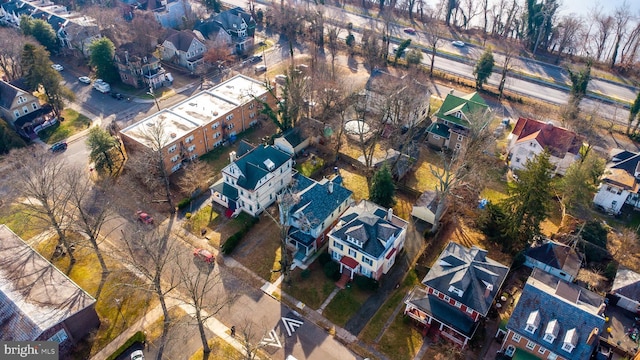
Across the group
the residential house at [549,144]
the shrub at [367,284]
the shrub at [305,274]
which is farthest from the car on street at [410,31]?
the shrub at [305,274]

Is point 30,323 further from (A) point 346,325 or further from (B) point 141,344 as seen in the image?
(A) point 346,325

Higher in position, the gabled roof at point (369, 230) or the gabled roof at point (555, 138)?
→ the gabled roof at point (555, 138)

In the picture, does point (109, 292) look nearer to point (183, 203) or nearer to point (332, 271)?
point (183, 203)

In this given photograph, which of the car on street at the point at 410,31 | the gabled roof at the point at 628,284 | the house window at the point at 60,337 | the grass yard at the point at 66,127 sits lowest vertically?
the house window at the point at 60,337

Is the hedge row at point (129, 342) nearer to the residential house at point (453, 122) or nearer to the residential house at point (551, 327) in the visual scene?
the residential house at point (551, 327)

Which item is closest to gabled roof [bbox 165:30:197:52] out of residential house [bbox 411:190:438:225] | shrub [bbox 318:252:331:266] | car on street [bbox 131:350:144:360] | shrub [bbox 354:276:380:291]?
shrub [bbox 318:252:331:266]

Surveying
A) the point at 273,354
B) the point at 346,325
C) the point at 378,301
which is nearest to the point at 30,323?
the point at 273,354
